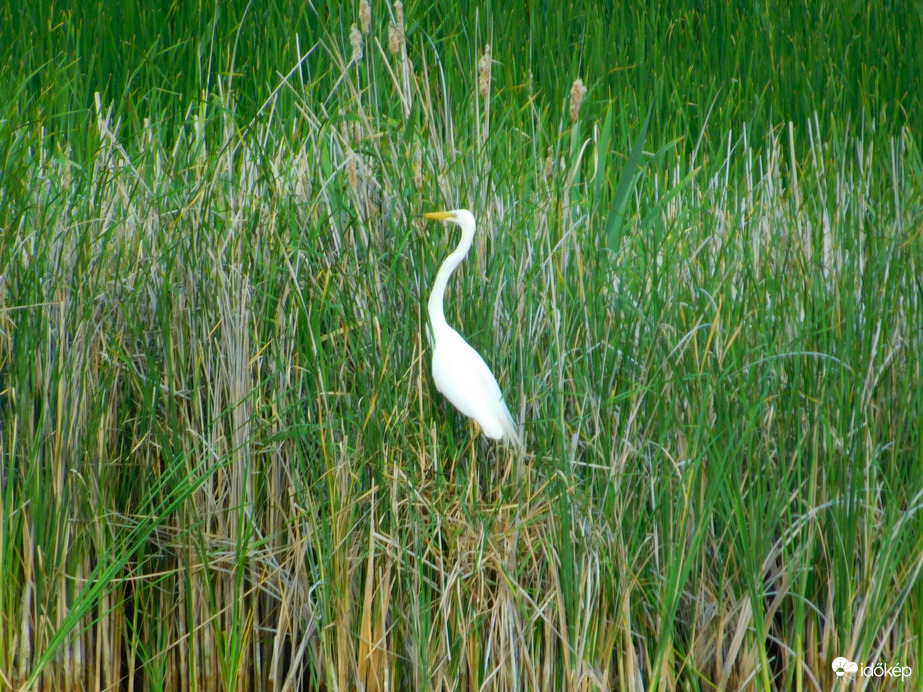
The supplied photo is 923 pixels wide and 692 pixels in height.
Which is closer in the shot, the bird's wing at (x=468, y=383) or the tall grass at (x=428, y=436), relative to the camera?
the bird's wing at (x=468, y=383)

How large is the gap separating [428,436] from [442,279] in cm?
29

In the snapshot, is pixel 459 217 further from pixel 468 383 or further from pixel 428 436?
pixel 428 436

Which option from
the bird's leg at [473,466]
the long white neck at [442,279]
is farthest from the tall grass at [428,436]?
the long white neck at [442,279]

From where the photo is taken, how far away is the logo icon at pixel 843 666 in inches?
61.9

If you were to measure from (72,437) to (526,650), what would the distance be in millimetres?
850

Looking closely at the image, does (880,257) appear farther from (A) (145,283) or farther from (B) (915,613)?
(A) (145,283)

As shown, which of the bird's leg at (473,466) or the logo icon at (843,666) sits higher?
the bird's leg at (473,466)

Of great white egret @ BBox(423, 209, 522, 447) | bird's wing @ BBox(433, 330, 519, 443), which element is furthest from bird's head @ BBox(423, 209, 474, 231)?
bird's wing @ BBox(433, 330, 519, 443)

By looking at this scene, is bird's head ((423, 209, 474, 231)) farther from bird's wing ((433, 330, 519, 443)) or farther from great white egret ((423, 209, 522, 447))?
bird's wing ((433, 330, 519, 443))

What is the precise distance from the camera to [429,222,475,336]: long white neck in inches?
59.5

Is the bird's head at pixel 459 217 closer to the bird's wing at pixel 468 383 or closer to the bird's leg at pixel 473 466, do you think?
the bird's wing at pixel 468 383

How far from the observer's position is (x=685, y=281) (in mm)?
1767

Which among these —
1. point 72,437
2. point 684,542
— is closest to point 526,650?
point 684,542

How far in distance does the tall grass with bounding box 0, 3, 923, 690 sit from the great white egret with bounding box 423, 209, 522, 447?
0.35 feet
